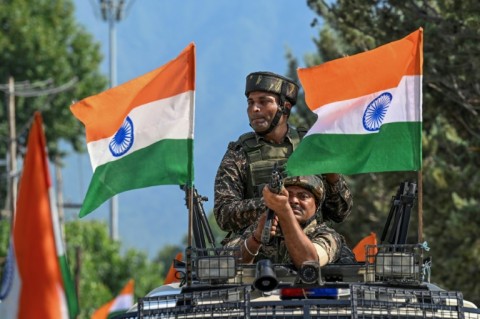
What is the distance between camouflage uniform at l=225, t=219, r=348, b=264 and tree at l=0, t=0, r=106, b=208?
59.7 meters

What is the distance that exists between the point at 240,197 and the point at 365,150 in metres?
1.50

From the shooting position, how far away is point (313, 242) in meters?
13.7

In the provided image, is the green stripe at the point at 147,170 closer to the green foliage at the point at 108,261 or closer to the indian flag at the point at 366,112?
the indian flag at the point at 366,112

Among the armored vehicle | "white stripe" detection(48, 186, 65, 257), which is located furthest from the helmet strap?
"white stripe" detection(48, 186, 65, 257)

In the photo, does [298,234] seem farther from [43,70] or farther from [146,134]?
[43,70]

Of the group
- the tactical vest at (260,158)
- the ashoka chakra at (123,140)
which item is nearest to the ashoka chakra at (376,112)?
the tactical vest at (260,158)

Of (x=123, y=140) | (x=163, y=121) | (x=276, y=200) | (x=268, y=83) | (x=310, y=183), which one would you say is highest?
(x=268, y=83)

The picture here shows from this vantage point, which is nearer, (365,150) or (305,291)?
(305,291)

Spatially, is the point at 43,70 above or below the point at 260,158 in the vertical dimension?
above

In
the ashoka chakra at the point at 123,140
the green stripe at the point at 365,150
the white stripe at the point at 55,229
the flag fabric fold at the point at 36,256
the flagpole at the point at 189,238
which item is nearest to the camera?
the flag fabric fold at the point at 36,256

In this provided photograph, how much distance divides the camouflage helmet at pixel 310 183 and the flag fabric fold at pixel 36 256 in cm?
299

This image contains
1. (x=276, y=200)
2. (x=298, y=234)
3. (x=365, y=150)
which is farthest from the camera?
(x=365, y=150)

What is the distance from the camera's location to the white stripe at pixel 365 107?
1388cm

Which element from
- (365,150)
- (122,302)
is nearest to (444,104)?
(122,302)
